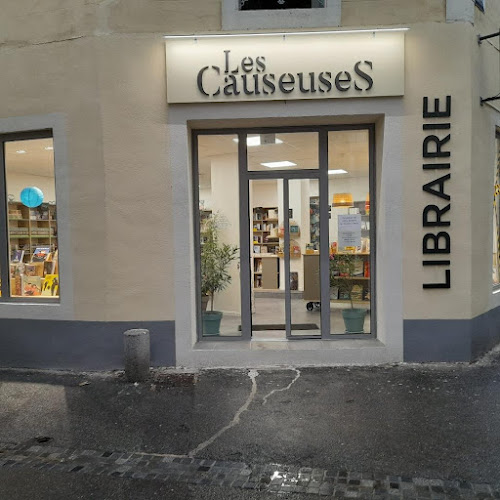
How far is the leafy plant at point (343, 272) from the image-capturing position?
705 cm

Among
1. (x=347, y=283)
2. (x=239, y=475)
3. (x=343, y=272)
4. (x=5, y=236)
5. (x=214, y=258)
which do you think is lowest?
(x=239, y=475)

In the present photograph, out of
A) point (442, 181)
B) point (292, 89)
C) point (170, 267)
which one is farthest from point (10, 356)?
point (442, 181)

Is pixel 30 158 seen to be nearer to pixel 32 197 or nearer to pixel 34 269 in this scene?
pixel 32 197

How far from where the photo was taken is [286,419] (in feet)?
16.2

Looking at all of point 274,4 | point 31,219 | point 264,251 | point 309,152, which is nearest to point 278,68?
point 274,4

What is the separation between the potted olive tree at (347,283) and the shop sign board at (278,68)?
87.3 inches

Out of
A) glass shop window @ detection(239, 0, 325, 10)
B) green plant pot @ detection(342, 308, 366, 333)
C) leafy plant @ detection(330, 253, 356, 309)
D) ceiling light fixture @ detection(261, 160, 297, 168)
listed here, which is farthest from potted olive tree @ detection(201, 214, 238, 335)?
glass shop window @ detection(239, 0, 325, 10)

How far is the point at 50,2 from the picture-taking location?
6621mm

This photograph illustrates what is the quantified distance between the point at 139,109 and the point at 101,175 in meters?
1.00

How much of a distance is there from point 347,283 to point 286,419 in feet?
8.79

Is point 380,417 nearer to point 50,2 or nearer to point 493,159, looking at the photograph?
point 493,159

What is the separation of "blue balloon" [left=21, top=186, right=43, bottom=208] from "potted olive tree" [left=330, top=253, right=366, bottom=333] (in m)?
4.24

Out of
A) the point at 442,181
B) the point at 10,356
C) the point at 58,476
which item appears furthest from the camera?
the point at 10,356

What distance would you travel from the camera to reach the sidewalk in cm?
409
